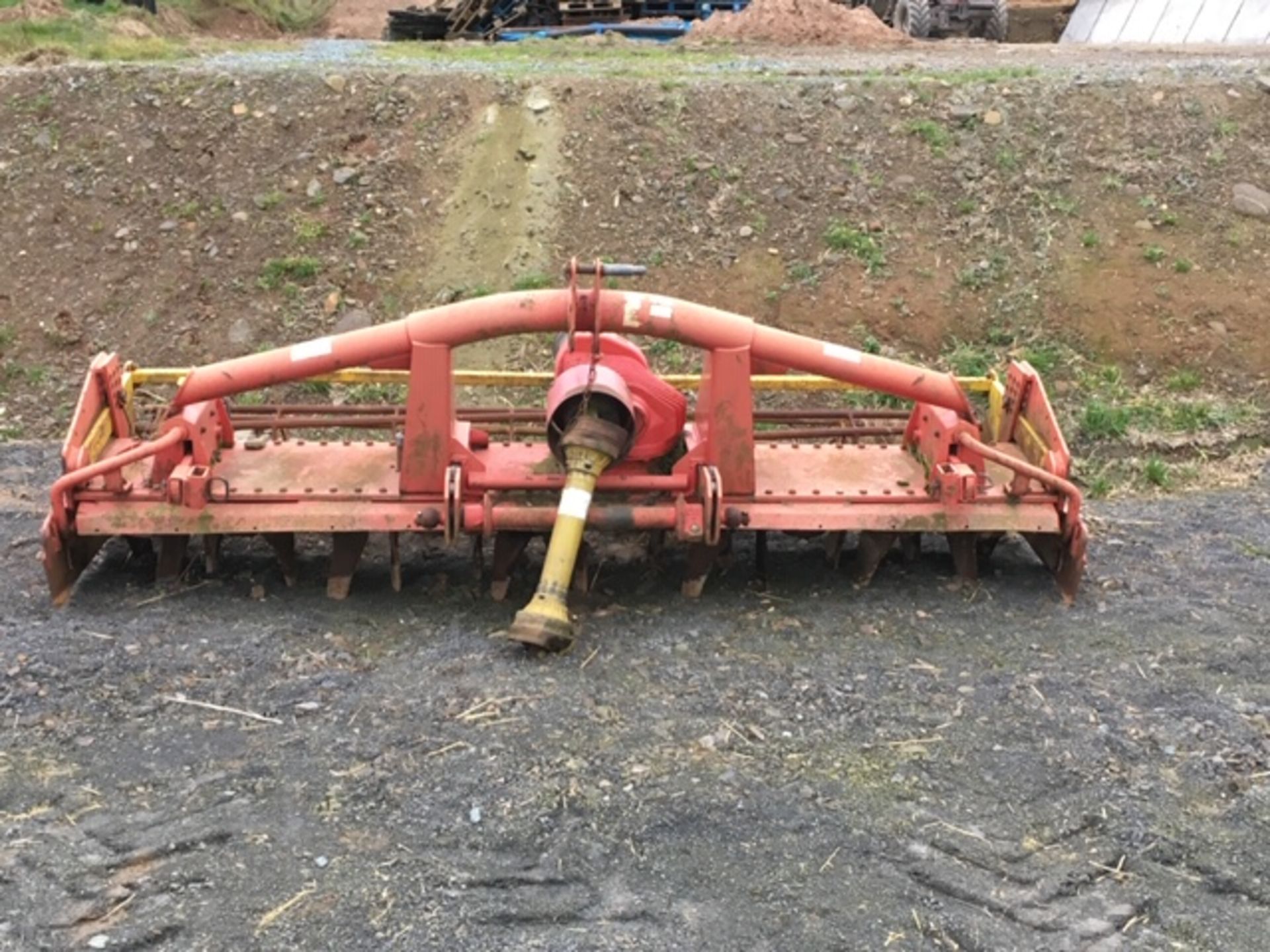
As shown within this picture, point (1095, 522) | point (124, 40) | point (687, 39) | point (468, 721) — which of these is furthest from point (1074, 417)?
point (124, 40)

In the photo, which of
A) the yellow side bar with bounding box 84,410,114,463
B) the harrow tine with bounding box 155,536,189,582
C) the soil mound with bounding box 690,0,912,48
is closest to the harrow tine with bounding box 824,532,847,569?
the harrow tine with bounding box 155,536,189,582

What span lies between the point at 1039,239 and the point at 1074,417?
2.00 m

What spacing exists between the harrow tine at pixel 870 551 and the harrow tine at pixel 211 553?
8.88ft

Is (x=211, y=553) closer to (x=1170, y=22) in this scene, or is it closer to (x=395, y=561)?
(x=395, y=561)

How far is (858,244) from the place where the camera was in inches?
388

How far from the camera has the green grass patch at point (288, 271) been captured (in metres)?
9.72

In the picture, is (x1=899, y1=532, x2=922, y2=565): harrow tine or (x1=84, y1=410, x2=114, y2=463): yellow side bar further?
(x1=899, y1=532, x2=922, y2=565): harrow tine

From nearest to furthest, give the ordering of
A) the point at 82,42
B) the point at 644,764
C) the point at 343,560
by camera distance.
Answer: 1. the point at 644,764
2. the point at 343,560
3. the point at 82,42

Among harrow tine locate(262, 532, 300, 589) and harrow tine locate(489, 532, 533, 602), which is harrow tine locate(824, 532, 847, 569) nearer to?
harrow tine locate(489, 532, 533, 602)

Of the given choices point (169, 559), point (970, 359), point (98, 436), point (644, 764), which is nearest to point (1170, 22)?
point (970, 359)

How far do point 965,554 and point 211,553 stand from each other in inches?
125

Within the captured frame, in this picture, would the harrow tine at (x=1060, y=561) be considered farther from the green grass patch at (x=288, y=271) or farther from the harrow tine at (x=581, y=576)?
the green grass patch at (x=288, y=271)

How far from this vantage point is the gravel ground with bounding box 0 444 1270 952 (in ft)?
11.5

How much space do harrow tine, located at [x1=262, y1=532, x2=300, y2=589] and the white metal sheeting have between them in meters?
16.7
